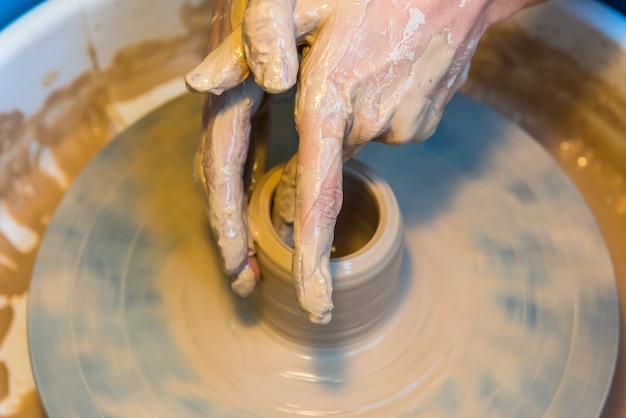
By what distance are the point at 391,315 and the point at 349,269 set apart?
8.0 inches

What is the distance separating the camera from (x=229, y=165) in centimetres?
109

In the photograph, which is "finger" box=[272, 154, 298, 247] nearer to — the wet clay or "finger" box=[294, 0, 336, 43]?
"finger" box=[294, 0, 336, 43]

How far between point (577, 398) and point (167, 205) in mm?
838

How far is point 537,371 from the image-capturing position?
123 centimetres

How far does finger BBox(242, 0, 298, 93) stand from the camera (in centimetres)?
91

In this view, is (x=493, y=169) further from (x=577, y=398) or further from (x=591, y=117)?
(x=577, y=398)

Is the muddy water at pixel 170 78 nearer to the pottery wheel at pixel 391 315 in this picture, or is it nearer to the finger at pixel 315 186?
the pottery wheel at pixel 391 315

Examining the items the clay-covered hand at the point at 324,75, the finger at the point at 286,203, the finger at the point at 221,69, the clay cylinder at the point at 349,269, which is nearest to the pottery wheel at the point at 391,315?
the clay cylinder at the point at 349,269

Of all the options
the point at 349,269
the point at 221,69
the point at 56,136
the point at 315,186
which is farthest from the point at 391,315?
the point at 56,136

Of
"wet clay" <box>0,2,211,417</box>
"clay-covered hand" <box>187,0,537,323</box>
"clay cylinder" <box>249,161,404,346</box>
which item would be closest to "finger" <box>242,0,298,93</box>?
"clay-covered hand" <box>187,0,537,323</box>

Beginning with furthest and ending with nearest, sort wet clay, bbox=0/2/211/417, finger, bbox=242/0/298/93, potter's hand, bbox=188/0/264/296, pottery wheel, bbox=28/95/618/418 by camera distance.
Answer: wet clay, bbox=0/2/211/417
pottery wheel, bbox=28/95/618/418
potter's hand, bbox=188/0/264/296
finger, bbox=242/0/298/93

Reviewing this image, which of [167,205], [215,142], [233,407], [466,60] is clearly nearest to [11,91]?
[167,205]

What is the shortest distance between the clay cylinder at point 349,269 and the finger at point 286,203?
2 centimetres

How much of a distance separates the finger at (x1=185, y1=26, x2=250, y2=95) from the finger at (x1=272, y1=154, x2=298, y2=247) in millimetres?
185
